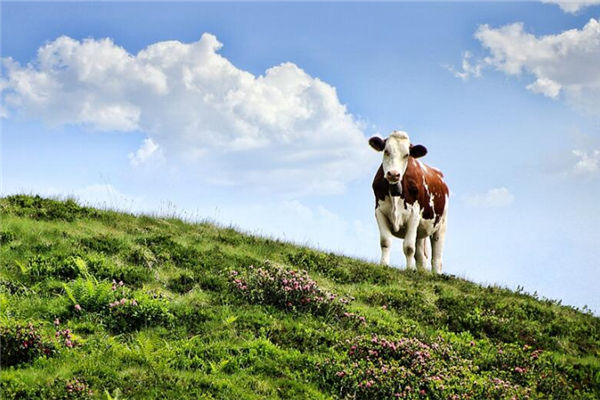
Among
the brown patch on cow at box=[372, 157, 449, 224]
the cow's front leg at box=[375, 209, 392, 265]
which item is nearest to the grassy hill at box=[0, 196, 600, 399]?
the cow's front leg at box=[375, 209, 392, 265]

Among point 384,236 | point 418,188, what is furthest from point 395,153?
point 384,236

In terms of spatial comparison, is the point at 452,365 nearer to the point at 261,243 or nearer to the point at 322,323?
the point at 322,323

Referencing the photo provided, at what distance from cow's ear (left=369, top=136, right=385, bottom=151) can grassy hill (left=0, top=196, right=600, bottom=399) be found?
3.91 meters

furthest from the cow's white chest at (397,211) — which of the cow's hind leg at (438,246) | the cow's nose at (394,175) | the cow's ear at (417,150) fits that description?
the cow's hind leg at (438,246)

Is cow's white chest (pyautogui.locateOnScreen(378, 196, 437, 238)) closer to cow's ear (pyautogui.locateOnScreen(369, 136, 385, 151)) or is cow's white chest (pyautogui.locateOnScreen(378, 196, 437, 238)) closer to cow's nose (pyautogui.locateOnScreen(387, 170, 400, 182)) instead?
cow's nose (pyautogui.locateOnScreen(387, 170, 400, 182))

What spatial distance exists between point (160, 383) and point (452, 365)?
16.6 feet

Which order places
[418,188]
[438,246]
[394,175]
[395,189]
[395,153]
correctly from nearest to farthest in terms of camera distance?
[394,175]
[395,153]
[395,189]
[418,188]
[438,246]

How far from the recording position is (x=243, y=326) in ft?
38.3

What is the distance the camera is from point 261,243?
734 inches

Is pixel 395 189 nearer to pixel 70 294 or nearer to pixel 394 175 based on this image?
pixel 394 175

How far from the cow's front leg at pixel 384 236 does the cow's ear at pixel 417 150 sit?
2.09 metres

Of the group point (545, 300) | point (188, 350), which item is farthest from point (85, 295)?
point (545, 300)

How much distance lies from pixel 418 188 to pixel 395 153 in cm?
160

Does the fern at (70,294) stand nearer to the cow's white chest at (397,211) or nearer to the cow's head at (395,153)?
the cow's head at (395,153)
